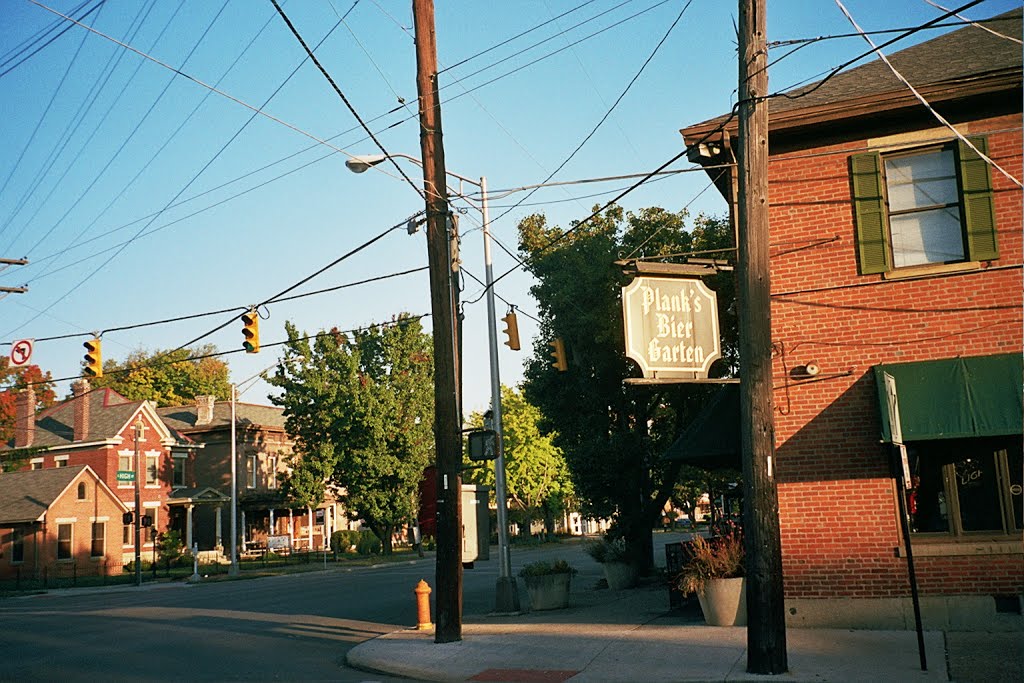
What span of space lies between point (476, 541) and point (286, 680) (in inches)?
206

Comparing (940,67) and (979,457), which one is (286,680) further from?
(940,67)

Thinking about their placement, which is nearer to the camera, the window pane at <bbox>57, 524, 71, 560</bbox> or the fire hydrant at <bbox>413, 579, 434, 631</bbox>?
the fire hydrant at <bbox>413, 579, 434, 631</bbox>

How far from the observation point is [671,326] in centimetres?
1292

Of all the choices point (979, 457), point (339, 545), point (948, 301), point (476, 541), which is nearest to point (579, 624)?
point (476, 541)

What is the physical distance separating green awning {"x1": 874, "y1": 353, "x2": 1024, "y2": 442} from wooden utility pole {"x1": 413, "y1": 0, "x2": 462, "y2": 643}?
6.55m

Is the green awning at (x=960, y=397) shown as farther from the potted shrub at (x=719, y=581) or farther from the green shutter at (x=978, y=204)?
the potted shrub at (x=719, y=581)

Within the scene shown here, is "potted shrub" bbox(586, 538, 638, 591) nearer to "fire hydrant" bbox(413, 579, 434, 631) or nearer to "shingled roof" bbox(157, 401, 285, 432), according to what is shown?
"fire hydrant" bbox(413, 579, 434, 631)

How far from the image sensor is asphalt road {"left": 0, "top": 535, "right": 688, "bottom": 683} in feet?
44.5

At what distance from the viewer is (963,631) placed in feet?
43.2

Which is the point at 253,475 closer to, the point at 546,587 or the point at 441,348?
the point at 546,587

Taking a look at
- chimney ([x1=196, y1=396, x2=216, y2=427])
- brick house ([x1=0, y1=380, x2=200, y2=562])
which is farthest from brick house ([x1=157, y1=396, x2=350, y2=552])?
brick house ([x1=0, y1=380, x2=200, y2=562])

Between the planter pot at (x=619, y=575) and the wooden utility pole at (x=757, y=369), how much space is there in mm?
12746

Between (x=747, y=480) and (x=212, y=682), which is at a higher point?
(x=747, y=480)

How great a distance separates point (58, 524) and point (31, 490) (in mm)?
2397
